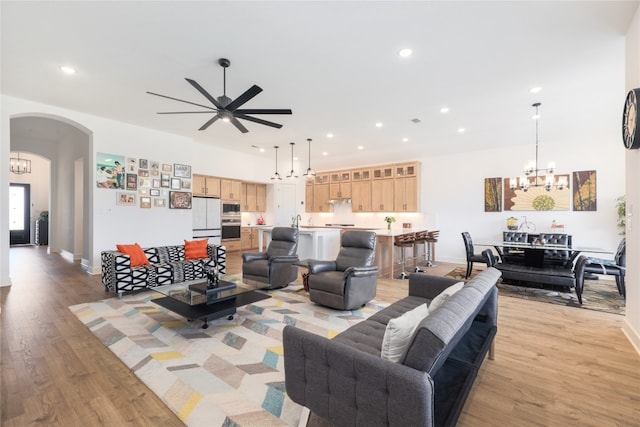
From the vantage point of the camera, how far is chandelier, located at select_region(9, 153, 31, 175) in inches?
385

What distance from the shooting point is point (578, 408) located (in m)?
1.95

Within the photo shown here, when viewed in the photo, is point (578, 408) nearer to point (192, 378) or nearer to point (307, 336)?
point (307, 336)

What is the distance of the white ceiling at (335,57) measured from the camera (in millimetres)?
2600

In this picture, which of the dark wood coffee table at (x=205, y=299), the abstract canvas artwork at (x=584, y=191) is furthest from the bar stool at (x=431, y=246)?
the dark wood coffee table at (x=205, y=299)

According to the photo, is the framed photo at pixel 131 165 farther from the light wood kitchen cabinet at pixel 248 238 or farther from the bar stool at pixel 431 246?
the bar stool at pixel 431 246

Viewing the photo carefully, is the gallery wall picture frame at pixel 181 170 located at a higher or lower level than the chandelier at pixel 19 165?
lower

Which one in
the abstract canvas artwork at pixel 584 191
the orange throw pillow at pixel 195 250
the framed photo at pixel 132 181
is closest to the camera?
the orange throw pillow at pixel 195 250

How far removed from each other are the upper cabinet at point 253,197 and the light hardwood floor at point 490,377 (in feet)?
19.7

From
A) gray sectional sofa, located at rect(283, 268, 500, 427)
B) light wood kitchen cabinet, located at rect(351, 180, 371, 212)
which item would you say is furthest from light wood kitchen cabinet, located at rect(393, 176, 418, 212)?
gray sectional sofa, located at rect(283, 268, 500, 427)

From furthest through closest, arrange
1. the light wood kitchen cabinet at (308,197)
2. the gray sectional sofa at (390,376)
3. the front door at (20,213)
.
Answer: the light wood kitchen cabinet at (308,197) → the front door at (20,213) → the gray sectional sofa at (390,376)

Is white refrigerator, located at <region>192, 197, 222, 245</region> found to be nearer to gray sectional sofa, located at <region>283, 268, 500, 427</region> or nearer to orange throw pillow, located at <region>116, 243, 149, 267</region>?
orange throw pillow, located at <region>116, 243, 149, 267</region>

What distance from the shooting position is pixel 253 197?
31.9 feet

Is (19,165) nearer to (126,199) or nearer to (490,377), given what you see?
(126,199)

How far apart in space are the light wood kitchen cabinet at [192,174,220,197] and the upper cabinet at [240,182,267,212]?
115 centimetres
